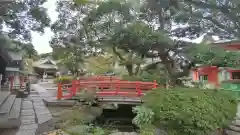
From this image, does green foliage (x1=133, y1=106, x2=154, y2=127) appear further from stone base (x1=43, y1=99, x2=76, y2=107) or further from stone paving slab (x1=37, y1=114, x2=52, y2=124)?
stone base (x1=43, y1=99, x2=76, y2=107)

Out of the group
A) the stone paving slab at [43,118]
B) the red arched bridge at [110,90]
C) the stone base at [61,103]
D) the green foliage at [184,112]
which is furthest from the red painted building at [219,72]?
the stone paving slab at [43,118]

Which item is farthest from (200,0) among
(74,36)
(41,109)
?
(74,36)

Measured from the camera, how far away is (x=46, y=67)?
54125 millimetres

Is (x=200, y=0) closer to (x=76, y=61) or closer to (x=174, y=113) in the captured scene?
(x=174, y=113)

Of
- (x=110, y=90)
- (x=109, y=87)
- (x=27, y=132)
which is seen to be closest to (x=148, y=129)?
(x=27, y=132)

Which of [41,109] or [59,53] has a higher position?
[59,53]

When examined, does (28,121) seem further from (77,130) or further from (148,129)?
(148,129)

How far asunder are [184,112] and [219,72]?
19.0 meters

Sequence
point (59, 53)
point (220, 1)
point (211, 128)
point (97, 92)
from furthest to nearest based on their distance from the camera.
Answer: point (59, 53)
point (97, 92)
point (211, 128)
point (220, 1)

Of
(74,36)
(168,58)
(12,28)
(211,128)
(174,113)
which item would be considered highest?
(74,36)

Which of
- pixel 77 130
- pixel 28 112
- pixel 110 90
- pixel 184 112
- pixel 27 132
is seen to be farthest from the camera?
pixel 110 90

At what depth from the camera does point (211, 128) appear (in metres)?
7.76

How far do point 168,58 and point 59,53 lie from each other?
12.3 metres

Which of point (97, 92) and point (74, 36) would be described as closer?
point (97, 92)
